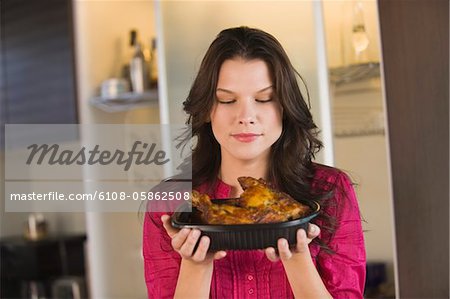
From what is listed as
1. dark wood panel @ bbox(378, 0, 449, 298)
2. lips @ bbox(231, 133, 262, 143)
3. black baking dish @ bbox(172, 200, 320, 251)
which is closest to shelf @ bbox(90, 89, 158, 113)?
dark wood panel @ bbox(378, 0, 449, 298)

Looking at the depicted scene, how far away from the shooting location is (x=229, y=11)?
3.51ft

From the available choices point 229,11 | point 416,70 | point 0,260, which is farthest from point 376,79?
point 0,260

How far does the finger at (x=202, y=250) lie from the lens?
67 centimetres

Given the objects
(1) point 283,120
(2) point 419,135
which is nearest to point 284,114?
(1) point 283,120

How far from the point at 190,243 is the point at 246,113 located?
19 centimetres

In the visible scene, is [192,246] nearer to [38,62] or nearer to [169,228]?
[169,228]

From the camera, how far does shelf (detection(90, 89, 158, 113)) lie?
1.75m

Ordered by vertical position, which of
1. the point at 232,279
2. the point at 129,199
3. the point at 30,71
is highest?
the point at 30,71

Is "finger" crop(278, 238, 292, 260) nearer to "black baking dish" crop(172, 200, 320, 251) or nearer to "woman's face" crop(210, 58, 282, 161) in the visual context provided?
"black baking dish" crop(172, 200, 320, 251)

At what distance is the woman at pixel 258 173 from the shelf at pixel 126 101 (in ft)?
3.15

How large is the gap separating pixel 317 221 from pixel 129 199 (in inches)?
14.9

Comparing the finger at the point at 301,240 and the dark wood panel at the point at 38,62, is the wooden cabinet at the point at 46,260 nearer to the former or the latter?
the dark wood panel at the point at 38,62

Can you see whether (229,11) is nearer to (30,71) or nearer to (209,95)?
(209,95)

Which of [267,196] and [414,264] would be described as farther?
[414,264]
